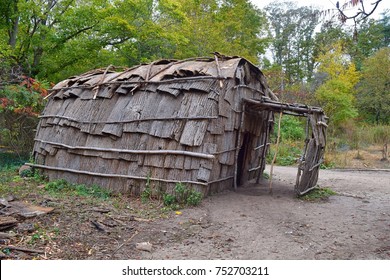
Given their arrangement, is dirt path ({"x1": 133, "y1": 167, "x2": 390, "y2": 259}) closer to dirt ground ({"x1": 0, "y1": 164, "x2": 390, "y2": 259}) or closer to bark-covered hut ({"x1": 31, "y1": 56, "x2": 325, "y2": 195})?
dirt ground ({"x1": 0, "y1": 164, "x2": 390, "y2": 259})

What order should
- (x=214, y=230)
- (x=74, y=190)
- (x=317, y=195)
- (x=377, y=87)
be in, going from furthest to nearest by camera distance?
(x=377, y=87) < (x=317, y=195) < (x=74, y=190) < (x=214, y=230)

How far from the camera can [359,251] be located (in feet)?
15.4

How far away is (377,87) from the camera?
20609mm

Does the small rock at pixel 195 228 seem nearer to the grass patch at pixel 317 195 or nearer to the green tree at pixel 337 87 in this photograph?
the grass patch at pixel 317 195

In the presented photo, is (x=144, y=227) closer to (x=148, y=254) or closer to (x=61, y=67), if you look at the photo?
(x=148, y=254)

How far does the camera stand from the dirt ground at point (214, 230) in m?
4.55

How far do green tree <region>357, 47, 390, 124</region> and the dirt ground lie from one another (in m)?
14.9

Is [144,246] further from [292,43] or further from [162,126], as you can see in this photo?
[292,43]

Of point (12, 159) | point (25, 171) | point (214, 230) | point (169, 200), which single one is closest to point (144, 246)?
point (214, 230)

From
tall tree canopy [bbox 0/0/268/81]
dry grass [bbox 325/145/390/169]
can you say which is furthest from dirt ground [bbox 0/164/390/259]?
tall tree canopy [bbox 0/0/268/81]

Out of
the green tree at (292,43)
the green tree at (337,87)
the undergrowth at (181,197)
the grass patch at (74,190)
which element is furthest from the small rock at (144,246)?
the green tree at (292,43)

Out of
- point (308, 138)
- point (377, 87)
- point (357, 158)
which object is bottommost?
point (357, 158)

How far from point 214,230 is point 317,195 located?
3.89 m

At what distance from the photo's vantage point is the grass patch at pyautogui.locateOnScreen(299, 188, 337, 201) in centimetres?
809
